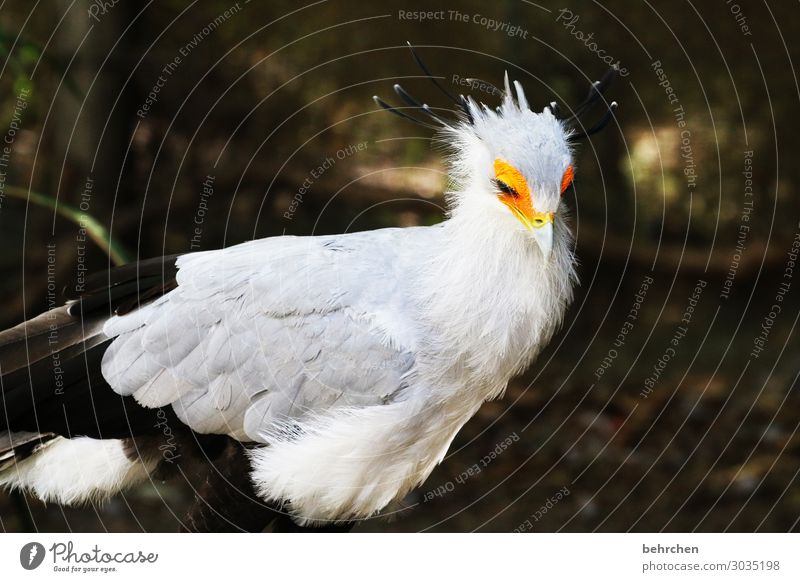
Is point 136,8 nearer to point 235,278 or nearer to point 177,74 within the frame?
point 177,74

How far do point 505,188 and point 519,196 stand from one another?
0.06 m

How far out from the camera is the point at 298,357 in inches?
91.1

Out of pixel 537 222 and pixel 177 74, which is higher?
pixel 177 74

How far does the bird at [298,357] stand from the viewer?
7.34 feet

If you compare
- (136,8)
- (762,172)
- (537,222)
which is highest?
(136,8)

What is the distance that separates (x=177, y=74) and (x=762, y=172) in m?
3.38

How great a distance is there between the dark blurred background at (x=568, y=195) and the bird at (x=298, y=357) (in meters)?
1.53

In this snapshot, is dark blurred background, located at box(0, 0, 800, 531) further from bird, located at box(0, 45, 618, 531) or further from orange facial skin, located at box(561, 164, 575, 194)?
orange facial skin, located at box(561, 164, 575, 194)

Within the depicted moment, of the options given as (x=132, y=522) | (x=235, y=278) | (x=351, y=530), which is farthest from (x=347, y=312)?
(x=132, y=522)

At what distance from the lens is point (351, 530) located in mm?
2764
